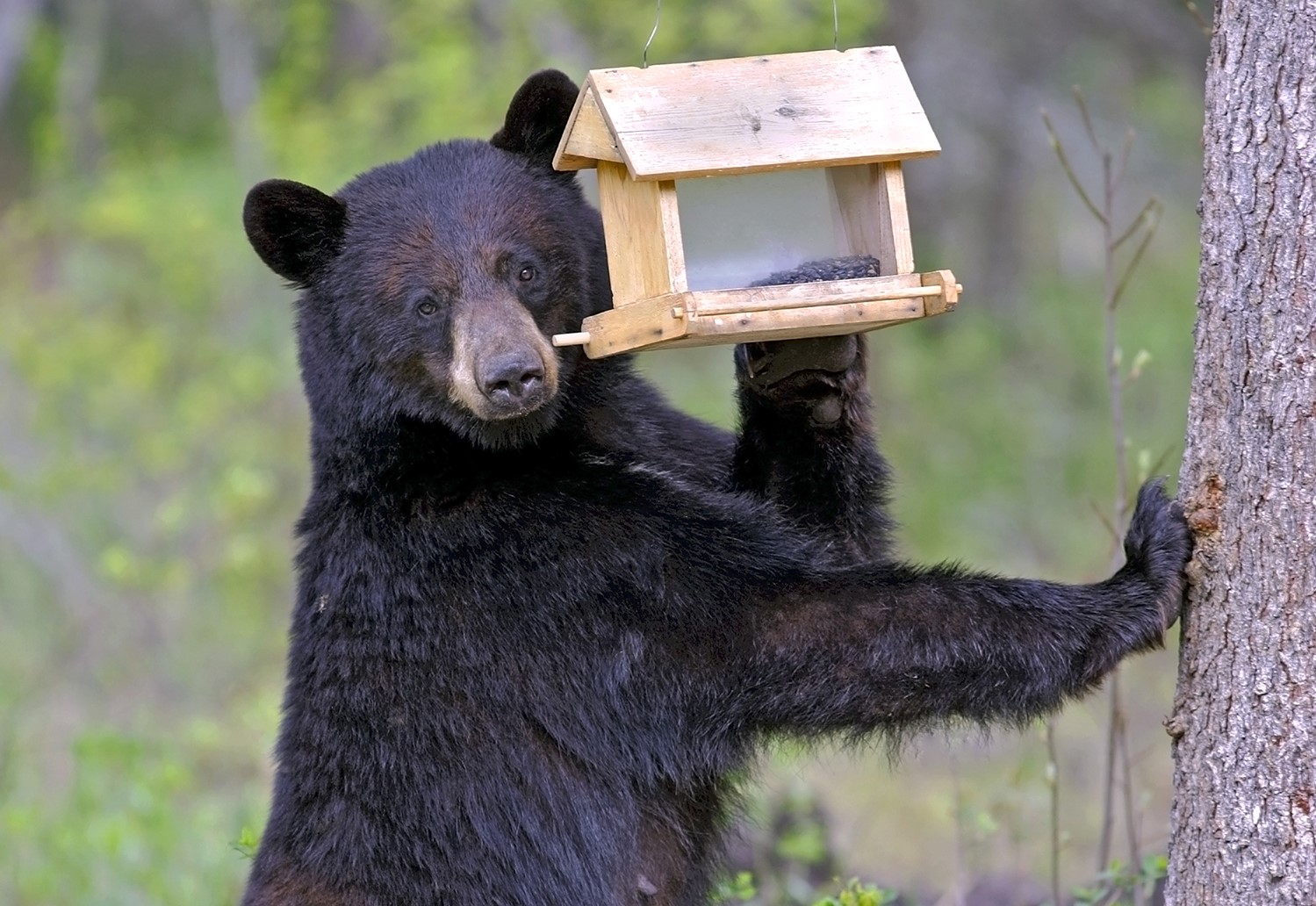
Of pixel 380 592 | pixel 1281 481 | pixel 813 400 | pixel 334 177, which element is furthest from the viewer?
pixel 334 177

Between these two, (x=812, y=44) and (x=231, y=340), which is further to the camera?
(x=231, y=340)

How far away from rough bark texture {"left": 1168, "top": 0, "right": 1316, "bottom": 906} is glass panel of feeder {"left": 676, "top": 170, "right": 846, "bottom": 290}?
3.09 ft

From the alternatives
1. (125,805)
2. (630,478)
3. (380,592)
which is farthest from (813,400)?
(125,805)

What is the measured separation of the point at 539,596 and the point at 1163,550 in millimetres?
1446

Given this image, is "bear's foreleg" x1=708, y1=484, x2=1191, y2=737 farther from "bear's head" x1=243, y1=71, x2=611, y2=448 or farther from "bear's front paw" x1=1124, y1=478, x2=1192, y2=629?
"bear's head" x1=243, y1=71, x2=611, y2=448

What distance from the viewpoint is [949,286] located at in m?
3.14

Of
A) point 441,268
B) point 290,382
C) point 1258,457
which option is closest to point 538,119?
point 441,268

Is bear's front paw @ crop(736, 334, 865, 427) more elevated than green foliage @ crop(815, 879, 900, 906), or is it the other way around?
bear's front paw @ crop(736, 334, 865, 427)

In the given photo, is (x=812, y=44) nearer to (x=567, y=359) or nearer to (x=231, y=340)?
(x=231, y=340)

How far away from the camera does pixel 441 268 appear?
390 centimetres

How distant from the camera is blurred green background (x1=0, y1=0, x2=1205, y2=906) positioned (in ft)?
25.0

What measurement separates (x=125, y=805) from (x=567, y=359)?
414 centimetres

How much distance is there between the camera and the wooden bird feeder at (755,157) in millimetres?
3143

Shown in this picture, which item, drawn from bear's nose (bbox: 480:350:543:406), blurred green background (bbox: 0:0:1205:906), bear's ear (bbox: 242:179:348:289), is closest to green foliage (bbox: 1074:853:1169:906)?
blurred green background (bbox: 0:0:1205:906)
